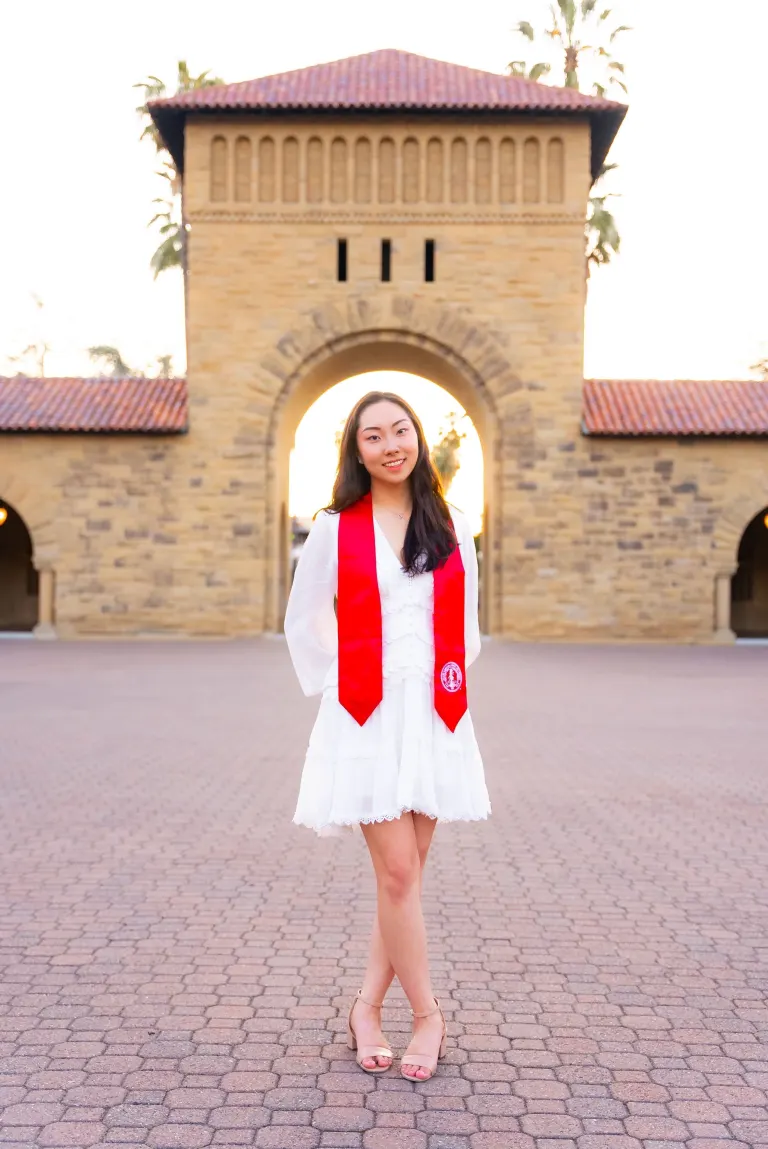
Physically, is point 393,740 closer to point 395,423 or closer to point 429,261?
point 395,423

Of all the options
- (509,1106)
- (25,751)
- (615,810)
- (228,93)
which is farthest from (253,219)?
(509,1106)

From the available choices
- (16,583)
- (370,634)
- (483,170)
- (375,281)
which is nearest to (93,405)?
(375,281)

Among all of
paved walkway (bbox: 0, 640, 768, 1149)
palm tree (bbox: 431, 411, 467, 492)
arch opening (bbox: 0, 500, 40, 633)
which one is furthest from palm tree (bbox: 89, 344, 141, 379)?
paved walkway (bbox: 0, 640, 768, 1149)

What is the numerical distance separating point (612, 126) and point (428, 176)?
446 cm

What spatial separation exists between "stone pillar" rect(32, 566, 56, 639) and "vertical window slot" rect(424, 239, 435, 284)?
425 inches

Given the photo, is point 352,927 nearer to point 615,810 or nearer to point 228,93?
point 615,810

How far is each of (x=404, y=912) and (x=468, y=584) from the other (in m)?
1.01

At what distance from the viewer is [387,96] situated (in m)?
26.2

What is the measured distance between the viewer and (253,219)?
26672mm

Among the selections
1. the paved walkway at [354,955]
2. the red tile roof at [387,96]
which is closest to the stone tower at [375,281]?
the red tile roof at [387,96]

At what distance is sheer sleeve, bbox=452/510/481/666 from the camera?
3.68 meters

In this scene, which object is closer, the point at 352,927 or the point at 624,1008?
the point at 624,1008

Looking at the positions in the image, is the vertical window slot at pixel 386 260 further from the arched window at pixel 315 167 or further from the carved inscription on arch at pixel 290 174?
the carved inscription on arch at pixel 290 174

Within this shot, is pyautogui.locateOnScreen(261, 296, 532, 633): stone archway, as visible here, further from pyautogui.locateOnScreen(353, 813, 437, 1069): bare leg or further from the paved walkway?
pyautogui.locateOnScreen(353, 813, 437, 1069): bare leg
